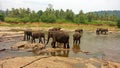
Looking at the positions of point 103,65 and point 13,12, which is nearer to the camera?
point 103,65

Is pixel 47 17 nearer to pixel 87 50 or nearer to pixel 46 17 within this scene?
pixel 46 17

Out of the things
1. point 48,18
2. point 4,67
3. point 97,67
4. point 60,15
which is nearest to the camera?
point 4,67

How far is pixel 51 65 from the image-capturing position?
14.0 meters

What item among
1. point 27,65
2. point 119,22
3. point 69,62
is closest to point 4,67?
point 27,65

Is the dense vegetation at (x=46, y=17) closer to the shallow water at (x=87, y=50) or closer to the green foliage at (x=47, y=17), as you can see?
the green foliage at (x=47, y=17)

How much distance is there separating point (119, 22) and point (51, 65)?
6450cm

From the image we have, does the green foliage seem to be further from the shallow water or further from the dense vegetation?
the shallow water

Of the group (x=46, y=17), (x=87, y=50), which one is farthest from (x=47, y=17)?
(x=87, y=50)

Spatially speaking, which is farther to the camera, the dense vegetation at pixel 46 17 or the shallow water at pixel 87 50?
the dense vegetation at pixel 46 17

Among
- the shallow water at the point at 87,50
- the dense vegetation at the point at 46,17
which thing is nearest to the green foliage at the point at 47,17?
the dense vegetation at the point at 46,17

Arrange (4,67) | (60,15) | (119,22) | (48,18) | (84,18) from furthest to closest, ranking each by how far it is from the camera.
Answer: (60,15) < (84,18) < (48,18) < (119,22) < (4,67)

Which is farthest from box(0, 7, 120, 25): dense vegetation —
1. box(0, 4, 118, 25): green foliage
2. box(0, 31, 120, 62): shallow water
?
box(0, 31, 120, 62): shallow water

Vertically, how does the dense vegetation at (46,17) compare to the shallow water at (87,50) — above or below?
above

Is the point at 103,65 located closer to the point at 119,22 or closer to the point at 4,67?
the point at 4,67
